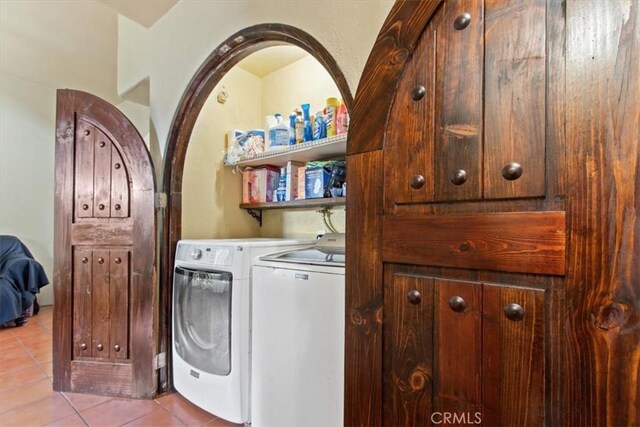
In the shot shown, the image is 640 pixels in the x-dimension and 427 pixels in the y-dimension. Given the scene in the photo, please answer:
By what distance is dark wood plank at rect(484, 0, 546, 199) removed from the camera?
581 millimetres

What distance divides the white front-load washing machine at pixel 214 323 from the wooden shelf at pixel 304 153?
0.54 m

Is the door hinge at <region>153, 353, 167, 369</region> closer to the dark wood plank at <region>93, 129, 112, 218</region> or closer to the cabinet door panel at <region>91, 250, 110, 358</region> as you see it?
the cabinet door panel at <region>91, 250, 110, 358</region>

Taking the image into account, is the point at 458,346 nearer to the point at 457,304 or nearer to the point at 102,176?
→ the point at 457,304

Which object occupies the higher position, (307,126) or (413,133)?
(307,126)

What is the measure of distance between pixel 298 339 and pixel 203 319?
0.70 metres

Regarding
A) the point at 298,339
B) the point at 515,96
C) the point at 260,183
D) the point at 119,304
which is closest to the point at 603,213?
the point at 515,96

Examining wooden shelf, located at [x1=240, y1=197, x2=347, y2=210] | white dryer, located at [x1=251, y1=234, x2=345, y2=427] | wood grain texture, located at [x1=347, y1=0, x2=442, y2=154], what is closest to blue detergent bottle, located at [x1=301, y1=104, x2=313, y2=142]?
wooden shelf, located at [x1=240, y1=197, x2=347, y2=210]

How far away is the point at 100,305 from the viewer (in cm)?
192

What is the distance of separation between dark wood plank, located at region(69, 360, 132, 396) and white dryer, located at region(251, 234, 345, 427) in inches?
37.2

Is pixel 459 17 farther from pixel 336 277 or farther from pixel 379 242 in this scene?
pixel 336 277

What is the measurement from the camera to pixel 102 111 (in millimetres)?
1882

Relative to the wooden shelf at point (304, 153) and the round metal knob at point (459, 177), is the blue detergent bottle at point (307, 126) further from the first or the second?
the round metal knob at point (459, 177)

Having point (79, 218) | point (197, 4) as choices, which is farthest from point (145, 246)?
point (197, 4)

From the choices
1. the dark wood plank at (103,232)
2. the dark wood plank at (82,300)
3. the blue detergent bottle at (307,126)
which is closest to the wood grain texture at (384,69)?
the blue detergent bottle at (307,126)
